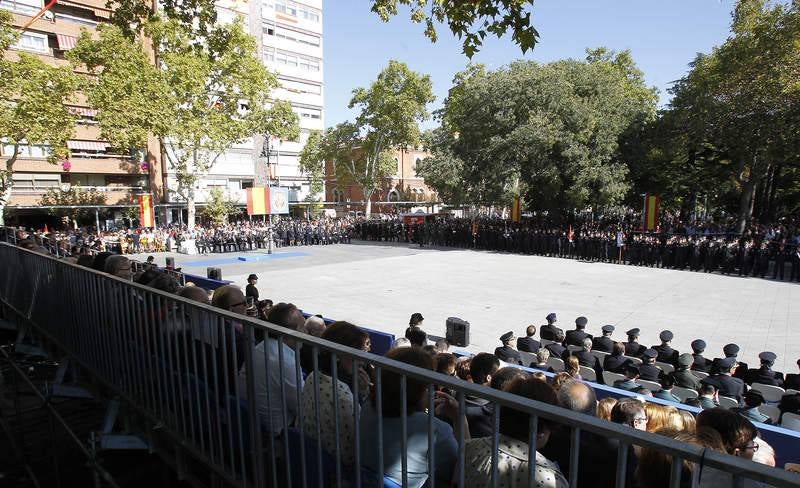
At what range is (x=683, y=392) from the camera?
5.44 meters

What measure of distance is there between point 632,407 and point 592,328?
7.75 m

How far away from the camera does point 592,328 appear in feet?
33.6

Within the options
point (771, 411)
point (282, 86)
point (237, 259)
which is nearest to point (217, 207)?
point (282, 86)

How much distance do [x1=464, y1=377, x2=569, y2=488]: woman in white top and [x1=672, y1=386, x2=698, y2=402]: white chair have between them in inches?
178

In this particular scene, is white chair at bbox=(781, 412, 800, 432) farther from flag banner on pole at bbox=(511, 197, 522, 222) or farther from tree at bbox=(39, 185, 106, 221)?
tree at bbox=(39, 185, 106, 221)

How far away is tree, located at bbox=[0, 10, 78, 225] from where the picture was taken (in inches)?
842

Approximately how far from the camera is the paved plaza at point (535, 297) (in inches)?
394

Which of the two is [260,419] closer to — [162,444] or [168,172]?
[162,444]

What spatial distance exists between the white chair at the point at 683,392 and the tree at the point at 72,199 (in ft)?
126

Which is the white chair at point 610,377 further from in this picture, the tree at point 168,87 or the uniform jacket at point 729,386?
the tree at point 168,87

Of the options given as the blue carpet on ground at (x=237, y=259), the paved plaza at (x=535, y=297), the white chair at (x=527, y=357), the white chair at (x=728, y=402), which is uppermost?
the white chair at (x=728, y=402)

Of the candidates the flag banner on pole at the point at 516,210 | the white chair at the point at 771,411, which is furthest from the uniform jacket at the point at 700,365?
the flag banner on pole at the point at 516,210

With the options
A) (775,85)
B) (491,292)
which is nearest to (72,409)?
(491,292)

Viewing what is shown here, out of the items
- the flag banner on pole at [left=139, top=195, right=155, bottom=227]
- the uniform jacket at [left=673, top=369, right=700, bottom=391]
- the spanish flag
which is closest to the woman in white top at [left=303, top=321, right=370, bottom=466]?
the uniform jacket at [left=673, top=369, right=700, bottom=391]
